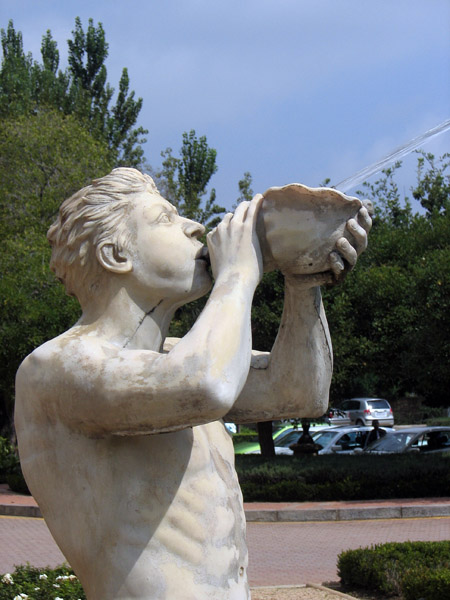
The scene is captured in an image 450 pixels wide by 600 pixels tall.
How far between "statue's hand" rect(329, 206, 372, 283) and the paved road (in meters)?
7.35

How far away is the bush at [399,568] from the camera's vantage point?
7.40 m

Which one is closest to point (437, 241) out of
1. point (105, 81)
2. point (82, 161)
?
point (82, 161)

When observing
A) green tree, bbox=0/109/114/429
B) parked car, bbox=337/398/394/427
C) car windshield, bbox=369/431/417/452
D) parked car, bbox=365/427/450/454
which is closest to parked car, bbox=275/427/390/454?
car windshield, bbox=369/431/417/452

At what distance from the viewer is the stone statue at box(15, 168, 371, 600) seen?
1.96 m

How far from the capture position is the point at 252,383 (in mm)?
2510

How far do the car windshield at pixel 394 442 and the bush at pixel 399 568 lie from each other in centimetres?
1039

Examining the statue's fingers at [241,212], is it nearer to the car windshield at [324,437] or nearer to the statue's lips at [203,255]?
the statue's lips at [203,255]

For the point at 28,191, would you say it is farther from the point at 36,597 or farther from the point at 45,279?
the point at 36,597

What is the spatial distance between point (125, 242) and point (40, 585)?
501 cm

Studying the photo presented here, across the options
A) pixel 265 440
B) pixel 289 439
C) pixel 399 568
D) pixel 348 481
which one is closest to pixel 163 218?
pixel 399 568

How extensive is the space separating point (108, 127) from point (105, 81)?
1.95 metres

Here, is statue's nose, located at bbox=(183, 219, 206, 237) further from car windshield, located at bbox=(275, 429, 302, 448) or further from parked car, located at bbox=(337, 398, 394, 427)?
parked car, located at bbox=(337, 398, 394, 427)

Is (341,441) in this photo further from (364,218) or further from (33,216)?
(364,218)

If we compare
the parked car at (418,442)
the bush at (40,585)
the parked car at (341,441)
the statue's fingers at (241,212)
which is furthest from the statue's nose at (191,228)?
the parked car at (341,441)
